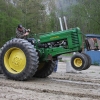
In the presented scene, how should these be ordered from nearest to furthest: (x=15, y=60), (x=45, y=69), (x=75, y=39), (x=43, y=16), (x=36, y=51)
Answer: (x=75, y=39)
(x=36, y=51)
(x=15, y=60)
(x=45, y=69)
(x=43, y=16)

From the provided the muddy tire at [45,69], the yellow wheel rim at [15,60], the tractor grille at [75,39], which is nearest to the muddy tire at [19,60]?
the yellow wheel rim at [15,60]

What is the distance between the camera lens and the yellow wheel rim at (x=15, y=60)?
30.9 feet

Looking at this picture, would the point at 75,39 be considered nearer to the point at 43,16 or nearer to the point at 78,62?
the point at 78,62

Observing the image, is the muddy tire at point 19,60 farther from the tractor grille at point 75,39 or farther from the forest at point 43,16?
the forest at point 43,16

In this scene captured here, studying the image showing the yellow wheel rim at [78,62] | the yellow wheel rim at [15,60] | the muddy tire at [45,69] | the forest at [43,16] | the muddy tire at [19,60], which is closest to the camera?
the muddy tire at [19,60]

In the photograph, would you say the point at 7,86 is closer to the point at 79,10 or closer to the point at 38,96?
the point at 38,96

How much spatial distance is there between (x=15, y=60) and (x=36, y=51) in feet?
2.55

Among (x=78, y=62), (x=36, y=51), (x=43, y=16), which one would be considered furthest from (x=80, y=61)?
(x=43, y=16)

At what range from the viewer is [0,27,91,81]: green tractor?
9.12 m

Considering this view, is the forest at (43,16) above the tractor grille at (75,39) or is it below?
above

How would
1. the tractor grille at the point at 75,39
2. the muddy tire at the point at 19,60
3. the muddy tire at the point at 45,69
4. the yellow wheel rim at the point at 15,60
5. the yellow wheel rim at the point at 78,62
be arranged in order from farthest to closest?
1. the muddy tire at the point at 45,69
2. the yellow wheel rim at the point at 78,62
3. the yellow wheel rim at the point at 15,60
4. the tractor grille at the point at 75,39
5. the muddy tire at the point at 19,60

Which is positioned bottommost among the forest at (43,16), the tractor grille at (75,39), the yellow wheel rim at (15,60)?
the yellow wheel rim at (15,60)

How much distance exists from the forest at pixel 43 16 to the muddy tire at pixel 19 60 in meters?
31.5

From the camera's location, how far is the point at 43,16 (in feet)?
214
